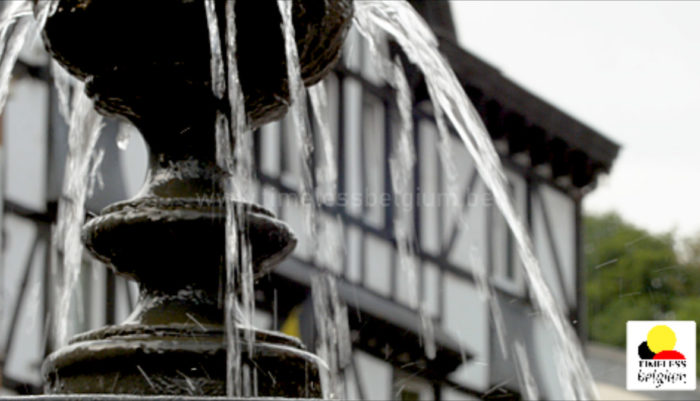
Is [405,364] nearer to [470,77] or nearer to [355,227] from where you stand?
[355,227]

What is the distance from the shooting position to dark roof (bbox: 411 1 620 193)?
11.9 metres

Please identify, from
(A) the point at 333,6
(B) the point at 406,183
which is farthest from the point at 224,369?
(B) the point at 406,183

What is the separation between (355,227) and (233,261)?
805cm

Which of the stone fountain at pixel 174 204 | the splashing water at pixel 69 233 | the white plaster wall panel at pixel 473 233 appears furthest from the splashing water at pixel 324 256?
the stone fountain at pixel 174 204

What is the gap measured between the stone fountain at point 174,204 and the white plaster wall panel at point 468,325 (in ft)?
27.3

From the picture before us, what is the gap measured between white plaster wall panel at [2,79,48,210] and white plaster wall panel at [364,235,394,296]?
8.80 feet

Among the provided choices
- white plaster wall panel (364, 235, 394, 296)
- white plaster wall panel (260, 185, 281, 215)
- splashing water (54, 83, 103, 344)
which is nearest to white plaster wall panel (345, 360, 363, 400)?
white plaster wall panel (364, 235, 394, 296)

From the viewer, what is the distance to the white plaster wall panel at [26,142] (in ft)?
29.0

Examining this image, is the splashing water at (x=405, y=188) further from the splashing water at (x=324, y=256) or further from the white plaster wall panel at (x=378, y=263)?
the splashing water at (x=324, y=256)

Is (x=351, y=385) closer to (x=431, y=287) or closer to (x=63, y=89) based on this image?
(x=431, y=287)

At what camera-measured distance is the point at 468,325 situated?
35.2 ft

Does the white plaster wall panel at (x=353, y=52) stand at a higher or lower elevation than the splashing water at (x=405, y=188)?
higher

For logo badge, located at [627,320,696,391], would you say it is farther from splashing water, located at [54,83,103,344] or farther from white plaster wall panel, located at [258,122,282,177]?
white plaster wall panel, located at [258,122,282,177]

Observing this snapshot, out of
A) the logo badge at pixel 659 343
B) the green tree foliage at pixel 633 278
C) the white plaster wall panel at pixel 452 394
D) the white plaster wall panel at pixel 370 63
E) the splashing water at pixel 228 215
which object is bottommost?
the splashing water at pixel 228 215
